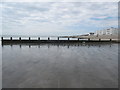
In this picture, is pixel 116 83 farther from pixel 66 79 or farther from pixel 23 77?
pixel 23 77

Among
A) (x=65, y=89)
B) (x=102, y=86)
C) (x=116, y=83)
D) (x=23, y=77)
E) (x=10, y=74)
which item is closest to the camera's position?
(x=65, y=89)

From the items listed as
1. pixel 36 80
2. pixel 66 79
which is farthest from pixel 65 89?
pixel 36 80

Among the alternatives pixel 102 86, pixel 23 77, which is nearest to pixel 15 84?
pixel 23 77

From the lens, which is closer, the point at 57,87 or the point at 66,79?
the point at 57,87

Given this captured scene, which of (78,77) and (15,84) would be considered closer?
(15,84)

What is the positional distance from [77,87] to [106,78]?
187 cm

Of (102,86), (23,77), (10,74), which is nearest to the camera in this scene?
(102,86)

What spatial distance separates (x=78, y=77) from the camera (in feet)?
16.2

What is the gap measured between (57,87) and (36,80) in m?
1.17

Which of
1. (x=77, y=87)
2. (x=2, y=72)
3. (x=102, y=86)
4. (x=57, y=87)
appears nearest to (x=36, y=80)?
(x=57, y=87)

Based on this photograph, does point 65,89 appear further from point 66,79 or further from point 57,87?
point 66,79

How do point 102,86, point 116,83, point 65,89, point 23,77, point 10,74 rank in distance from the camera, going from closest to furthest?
point 65,89 < point 102,86 < point 116,83 < point 23,77 < point 10,74

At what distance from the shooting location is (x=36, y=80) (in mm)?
4559

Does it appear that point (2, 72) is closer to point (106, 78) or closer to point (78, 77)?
point (78, 77)
